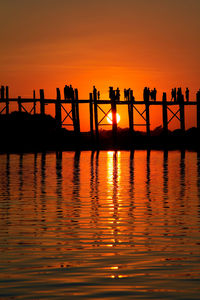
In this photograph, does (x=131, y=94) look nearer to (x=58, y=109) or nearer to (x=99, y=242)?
(x=58, y=109)

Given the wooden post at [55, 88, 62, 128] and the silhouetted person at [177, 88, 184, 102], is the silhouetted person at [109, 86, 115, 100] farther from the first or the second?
the silhouetted person at [177, 88, 184, 102]

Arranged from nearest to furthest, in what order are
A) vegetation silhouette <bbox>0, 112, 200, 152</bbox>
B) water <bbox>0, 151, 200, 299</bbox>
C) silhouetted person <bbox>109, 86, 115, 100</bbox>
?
water <bbox>0, 151, 200, 299</bbox>, silhouetted person <bbox>109, 86, 115, 100</bbox>, vegetation silhouette <bbox>0, 112, 200, 152</bbox>

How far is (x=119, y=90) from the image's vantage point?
58375mm

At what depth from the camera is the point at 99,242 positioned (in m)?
11.3

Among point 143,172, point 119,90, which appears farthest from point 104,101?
point 143,172

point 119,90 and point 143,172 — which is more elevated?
point 119,90

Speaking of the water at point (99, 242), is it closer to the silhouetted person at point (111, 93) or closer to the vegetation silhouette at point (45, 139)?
the silhouetted person at point (111, 93)

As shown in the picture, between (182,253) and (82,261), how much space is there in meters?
1.54

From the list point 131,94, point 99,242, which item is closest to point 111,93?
point 131,94

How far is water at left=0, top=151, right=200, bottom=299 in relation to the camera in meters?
8.14

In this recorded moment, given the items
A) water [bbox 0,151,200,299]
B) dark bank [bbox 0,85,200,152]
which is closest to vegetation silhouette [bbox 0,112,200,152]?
dark bank [bbox 0,85,200,152]

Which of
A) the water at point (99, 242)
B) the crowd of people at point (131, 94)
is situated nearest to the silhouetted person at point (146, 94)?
the crowd of people at point (131, 94)

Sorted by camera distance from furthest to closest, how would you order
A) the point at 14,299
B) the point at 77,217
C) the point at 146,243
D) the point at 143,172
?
1. the point at 143,172
2. the point at 77,217
3. the point at 146,243
4. the point at 14,299

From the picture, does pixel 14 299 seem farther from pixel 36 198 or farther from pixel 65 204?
pixel 36 198
